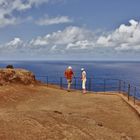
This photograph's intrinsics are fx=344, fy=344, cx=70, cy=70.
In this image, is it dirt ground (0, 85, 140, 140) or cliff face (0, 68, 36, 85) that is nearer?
dirt ground (0, 85, 140, 140)

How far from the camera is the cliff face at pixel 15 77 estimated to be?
2780 cm

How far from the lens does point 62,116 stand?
15.8m

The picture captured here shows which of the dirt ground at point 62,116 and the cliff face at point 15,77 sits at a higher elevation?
the cliff face at point 15,77

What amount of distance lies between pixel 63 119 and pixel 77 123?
25.2 inches

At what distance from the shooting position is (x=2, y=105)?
843 inches

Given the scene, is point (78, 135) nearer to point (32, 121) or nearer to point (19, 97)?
point (32, 121)

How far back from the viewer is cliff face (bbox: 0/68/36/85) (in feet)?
91.2

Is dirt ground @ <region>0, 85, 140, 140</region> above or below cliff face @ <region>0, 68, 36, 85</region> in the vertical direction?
below

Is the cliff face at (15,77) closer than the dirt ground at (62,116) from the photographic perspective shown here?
No

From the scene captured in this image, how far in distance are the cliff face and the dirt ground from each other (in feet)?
3.26

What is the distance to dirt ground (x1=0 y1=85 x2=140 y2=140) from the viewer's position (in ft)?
43.0

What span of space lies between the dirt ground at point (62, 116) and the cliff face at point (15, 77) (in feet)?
3.26

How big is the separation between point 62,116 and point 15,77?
45.0 feet

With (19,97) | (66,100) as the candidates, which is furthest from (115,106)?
(19,97)
